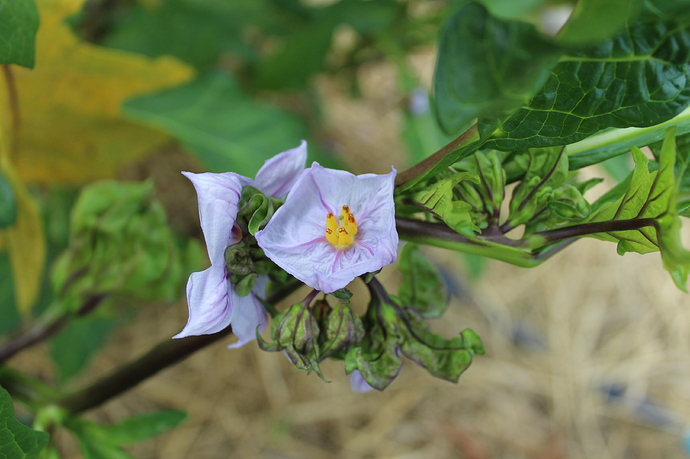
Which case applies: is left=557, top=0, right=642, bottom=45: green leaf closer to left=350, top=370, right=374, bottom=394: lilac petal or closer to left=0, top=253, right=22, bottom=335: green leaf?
left=350, top=370, right=374, bottom=394: lilac petal

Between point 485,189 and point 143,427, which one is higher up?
point 485,189

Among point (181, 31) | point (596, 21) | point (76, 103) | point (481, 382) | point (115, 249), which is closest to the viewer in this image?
point (596, 21)

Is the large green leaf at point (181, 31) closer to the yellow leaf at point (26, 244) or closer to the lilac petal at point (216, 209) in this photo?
the yellow leaf at point (26, 244)

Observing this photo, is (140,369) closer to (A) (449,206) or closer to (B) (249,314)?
(B) (249,314)

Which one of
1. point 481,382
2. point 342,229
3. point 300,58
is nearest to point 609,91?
point 342,229

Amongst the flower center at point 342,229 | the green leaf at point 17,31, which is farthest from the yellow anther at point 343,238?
the green leaf at point 17,31

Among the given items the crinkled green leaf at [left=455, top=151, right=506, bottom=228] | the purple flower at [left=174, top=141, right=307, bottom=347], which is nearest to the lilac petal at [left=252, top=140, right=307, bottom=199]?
the purple flower at [left=174, top=141, right=307, bottom=347]
